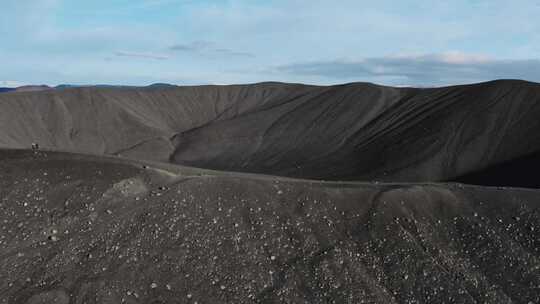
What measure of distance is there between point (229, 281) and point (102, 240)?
3.49m

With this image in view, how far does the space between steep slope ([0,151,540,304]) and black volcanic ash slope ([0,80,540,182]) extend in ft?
60.9

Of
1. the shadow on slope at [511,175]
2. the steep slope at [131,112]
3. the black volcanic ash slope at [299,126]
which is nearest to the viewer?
the shadow on slope at [511,175]

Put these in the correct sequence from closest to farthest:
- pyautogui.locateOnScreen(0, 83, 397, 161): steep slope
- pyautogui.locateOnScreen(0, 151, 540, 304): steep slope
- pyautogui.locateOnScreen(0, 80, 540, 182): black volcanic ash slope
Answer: pyautogui.locateOnScreen(0, 151, 540, 304): steep slope
pyautogui.locateOnScreen(0, 80, 540, 182): black volcanic ash slope
pyautogui.locateOnScreen(0, 83, 397, 161): steep slope

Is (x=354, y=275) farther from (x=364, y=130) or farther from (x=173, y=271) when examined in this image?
(x=364, y=130)

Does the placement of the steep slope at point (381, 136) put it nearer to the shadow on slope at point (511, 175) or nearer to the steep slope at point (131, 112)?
the shadow on slope at point (511, 175)

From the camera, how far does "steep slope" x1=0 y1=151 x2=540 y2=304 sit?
12773 mm

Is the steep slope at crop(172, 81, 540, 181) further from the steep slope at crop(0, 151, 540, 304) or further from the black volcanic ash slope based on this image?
the steep slope at crop(0, 151, 540, 304)

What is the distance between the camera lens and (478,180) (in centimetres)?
3338

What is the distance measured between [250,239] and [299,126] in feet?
120

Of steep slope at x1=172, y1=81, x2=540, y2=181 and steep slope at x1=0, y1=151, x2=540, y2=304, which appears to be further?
steep slope at x1=172, y1=81, x2=540, y2=181

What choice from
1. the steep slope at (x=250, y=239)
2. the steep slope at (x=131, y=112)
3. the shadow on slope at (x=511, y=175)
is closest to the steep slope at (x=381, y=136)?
the shadow on slope at (x=511, y=175)

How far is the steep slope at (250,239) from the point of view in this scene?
12773mm

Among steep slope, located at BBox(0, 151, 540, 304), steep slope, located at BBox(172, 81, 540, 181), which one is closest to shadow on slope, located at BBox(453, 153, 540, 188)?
steep slope, located at BBox(172, 81, 540, 181)

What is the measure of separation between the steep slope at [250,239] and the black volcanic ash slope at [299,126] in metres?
18.6
